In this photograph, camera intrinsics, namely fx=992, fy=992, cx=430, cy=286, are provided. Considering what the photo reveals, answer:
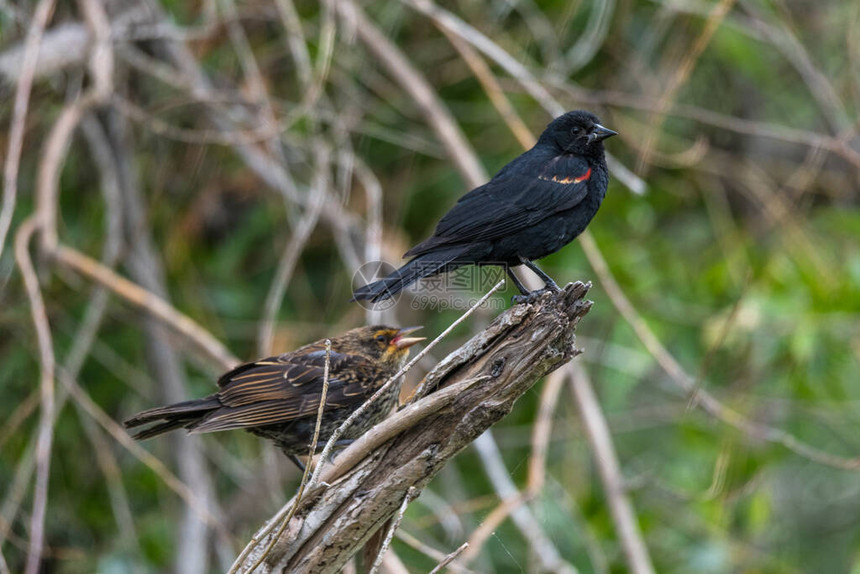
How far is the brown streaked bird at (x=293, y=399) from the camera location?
364cm

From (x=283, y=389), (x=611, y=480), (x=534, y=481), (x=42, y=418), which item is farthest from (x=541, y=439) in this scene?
(x=42, y=418)

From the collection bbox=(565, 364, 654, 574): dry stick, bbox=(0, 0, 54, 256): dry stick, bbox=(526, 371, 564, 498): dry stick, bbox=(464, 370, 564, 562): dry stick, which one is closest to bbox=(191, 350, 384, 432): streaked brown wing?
bbox=(464, 370, 564, 562): dry stick

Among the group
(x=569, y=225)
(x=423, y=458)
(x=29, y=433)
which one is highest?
(x=29, y=433)

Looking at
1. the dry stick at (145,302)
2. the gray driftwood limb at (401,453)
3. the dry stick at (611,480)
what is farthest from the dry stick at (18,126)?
the dry stick at (611,480)

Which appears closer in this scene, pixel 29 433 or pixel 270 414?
pixel 270 414

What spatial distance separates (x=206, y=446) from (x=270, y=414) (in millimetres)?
2410

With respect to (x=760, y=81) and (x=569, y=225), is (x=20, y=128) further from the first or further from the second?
(x=760, y=81)

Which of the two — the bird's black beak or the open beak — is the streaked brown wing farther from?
the bird's black beak

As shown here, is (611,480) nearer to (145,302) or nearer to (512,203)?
(512,203)

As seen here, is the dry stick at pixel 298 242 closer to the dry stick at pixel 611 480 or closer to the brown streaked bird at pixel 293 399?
the brown streaked bird at pixel 293 399

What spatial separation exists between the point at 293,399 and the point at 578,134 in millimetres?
1733

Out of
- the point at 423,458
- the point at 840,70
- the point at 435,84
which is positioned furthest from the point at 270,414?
the point at 840,70

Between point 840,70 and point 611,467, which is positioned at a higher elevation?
point 840,70

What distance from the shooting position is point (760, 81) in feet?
24.0
